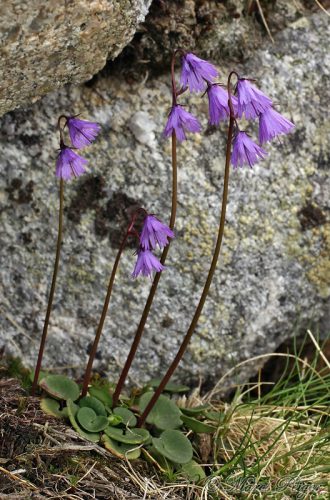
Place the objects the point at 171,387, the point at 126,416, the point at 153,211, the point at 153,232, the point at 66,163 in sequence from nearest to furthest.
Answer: the point at 153,232, the point at 66,163, the point at 126,416, the point at 171,387, the point at 153,211

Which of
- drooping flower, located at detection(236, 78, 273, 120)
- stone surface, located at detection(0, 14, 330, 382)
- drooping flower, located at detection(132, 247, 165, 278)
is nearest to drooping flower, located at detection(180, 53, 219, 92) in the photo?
drooping flower, located at detection(236, 78, 273, 120)

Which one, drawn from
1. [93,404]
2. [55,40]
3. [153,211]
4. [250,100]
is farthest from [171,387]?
[55,40]

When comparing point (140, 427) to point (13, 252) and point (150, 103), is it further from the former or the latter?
point (150, 103)

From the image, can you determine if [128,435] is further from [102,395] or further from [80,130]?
[80,130]

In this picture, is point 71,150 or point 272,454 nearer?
point 71,150

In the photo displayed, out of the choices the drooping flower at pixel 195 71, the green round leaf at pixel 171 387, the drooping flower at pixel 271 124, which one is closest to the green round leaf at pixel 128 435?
the green round leaf at pixel 171 387

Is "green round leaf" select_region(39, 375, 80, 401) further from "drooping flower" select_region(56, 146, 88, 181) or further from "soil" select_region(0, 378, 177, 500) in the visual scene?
"drooping flower" select_region(56, 146, 88, 181)

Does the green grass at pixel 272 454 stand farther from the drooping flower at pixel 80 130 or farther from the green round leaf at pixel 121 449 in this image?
the drooping flower at pixel 80 130
